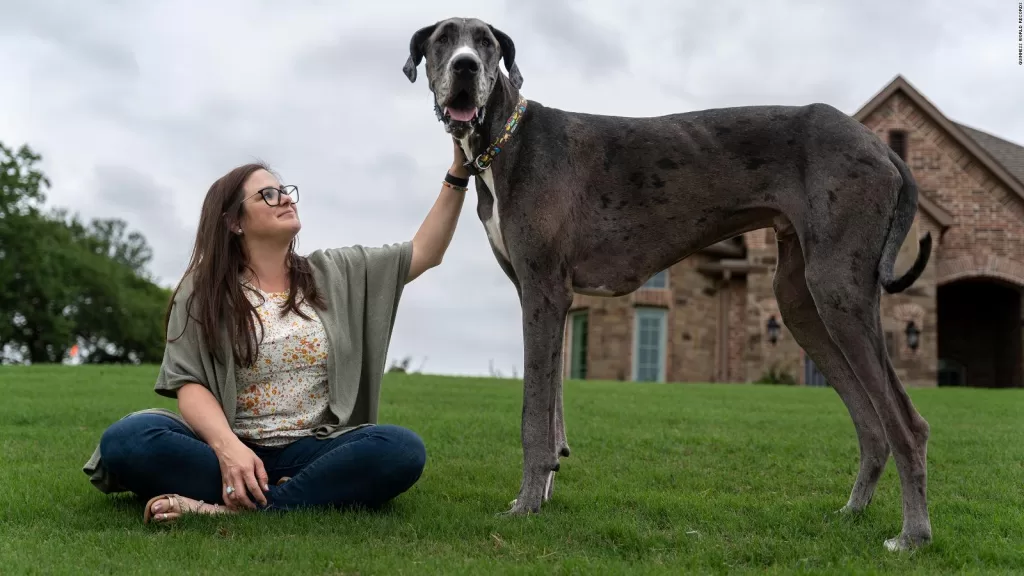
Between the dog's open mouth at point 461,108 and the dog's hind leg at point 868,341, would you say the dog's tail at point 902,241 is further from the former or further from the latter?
the dog's open mouth at point 461,108

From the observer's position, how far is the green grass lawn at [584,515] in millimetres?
3529

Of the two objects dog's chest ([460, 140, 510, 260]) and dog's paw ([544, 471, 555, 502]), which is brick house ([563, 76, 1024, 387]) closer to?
dog's paw ([544, 471, 555, 502])

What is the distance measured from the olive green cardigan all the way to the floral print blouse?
8 cm

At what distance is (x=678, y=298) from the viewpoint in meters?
24.0

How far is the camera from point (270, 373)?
4594 millimetres

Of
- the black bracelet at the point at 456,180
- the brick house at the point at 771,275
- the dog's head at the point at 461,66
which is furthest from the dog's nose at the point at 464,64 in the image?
the brick house at the point at 771,275

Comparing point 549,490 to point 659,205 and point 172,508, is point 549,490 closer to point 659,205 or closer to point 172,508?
point 659,205

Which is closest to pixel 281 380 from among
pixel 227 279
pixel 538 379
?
pixel 227 279

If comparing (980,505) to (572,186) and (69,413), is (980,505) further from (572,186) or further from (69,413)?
(69,413)

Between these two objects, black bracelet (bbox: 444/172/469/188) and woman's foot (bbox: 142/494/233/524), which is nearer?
woman's foot (bbox: 142/494/233/524)

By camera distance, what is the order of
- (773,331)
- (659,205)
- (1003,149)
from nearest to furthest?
(659,205), (773,331), (1003,149)

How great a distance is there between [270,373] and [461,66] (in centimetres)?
180

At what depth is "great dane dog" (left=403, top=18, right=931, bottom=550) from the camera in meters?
3.98

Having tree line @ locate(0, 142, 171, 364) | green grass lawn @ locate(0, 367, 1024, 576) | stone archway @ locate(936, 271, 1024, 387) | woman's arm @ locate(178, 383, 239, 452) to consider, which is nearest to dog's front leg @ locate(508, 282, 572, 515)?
green grass lawn @ locate(0, 367, 1024, 576)
